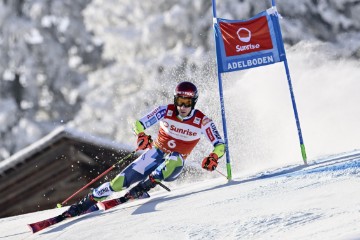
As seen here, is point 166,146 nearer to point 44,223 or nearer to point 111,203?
point 111,203

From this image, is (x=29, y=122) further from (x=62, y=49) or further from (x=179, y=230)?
(x=179, y=230)

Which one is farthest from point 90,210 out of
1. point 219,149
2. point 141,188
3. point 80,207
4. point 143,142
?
point 219,149

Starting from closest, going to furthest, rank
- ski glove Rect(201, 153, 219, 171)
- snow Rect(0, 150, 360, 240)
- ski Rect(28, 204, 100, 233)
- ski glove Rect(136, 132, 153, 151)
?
snow Rect(0, 150, 360, 240) < ski Rect(28, 204, 100, 233) < ski glove Rect(201, 153, 219, 171) < ski glove Rect(136, 132, 153, 151)

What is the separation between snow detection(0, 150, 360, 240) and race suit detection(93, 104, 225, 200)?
285 millimetres

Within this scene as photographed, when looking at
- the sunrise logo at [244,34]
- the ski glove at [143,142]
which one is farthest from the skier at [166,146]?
the sunrise logo at [244,34]

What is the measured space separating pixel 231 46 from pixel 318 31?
15.4 metres

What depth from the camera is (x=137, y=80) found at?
77.8 feet

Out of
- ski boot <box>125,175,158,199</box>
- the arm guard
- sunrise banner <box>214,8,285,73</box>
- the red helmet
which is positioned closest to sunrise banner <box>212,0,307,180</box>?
sunrise banner <box>214,8,285,73</box>

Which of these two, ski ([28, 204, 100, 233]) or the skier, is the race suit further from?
ski ([28, 204, 100, 233])

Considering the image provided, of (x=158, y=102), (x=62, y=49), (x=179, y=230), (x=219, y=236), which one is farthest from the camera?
(x=62, y=49)

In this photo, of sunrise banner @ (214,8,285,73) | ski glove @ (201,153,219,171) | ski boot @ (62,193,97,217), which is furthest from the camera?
sunrise banner @ (214,8,285,73)

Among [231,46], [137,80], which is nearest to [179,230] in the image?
[231,46]

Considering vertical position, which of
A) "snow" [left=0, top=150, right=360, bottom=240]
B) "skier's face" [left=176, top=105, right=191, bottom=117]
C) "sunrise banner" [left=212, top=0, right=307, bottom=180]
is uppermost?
"sunrise banner" [left=212, top=0, right=307, bottom=180]

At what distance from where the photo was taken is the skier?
→ 750 centimetres
